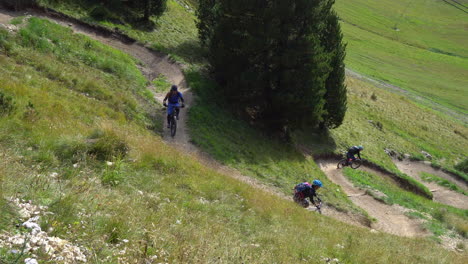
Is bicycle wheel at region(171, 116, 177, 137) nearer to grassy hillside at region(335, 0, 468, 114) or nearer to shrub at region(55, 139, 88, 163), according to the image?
shrub at region(55, 139, 88, 163)

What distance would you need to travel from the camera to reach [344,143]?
32281 mm

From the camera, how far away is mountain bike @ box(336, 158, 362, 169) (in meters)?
27.7

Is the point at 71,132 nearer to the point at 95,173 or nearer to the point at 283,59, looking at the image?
the point at 95,173

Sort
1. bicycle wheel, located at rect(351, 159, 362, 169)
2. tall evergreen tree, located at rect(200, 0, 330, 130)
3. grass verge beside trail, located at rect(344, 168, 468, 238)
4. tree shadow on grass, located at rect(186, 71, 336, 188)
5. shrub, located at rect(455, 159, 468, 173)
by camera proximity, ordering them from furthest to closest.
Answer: shrub, located at rect(455, 159, 468, 173) → bicycle wheel, located at rect(351, 159, 362, 169) → tall evergreen tree, located at rect(200, 0, 330, 130) → grass verge beside trail, located at rect(344, 168, 468, 238) → tree shadow on grass, located at rect(186, 71, 336, 188)

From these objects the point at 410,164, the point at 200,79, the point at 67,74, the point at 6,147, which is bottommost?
the point at 410,164

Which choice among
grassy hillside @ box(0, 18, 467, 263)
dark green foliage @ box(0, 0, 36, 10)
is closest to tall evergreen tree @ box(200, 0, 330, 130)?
grassy hillside @ box(0, 18, 467, 263)

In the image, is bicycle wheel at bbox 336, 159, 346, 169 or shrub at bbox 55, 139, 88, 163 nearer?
shrub at bbox 55, 139, 88, 163

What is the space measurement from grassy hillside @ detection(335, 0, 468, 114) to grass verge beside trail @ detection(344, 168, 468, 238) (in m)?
53.2

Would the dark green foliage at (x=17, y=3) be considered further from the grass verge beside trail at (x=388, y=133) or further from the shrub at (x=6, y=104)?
the grass verge beside trail at (x=388, y=133)

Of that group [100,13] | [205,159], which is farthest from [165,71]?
[205,159]

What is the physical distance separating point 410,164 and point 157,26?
1113 inches

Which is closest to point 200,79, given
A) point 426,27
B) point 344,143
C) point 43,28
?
point 43,28

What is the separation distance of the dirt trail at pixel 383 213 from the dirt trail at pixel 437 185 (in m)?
9.80

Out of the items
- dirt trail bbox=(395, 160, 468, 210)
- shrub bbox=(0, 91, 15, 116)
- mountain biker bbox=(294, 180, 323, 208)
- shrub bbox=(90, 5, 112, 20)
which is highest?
shrub bbox=(0, 91, 15, 116)
